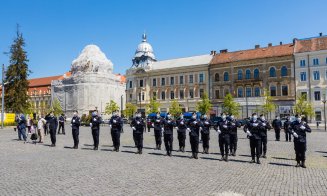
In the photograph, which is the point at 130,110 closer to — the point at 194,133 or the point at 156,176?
the point at 194,133

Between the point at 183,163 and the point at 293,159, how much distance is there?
463 cm

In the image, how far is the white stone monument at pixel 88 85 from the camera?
3231 inches

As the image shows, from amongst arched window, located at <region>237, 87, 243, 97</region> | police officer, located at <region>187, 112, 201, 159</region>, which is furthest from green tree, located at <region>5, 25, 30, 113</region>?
police officer, located at <region>187, 112, 201, 159</region>

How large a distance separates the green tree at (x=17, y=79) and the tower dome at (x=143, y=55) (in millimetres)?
22964

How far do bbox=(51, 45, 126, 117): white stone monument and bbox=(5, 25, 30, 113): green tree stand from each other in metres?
24.8

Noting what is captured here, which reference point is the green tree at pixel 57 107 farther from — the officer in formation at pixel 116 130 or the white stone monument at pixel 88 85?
the officer in formation at pixel 116 130

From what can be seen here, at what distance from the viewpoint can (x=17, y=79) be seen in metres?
56.9

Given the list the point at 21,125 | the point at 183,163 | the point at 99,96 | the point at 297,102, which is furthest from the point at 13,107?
the point at 183,163

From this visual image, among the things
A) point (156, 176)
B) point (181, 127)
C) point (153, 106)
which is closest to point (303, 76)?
point (153, 106)

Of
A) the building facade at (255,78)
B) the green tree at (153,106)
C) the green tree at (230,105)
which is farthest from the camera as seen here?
the green tree at (153,106)

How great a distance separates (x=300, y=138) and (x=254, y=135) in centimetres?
162

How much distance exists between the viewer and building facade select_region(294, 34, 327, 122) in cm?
4747

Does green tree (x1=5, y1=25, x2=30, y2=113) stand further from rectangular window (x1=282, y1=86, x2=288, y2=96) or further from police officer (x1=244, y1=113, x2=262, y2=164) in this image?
police officer (x1=244, y1=113, x2=262, y2=164)

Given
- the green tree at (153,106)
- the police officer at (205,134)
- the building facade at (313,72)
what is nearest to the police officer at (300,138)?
the police officer at (205,134)
